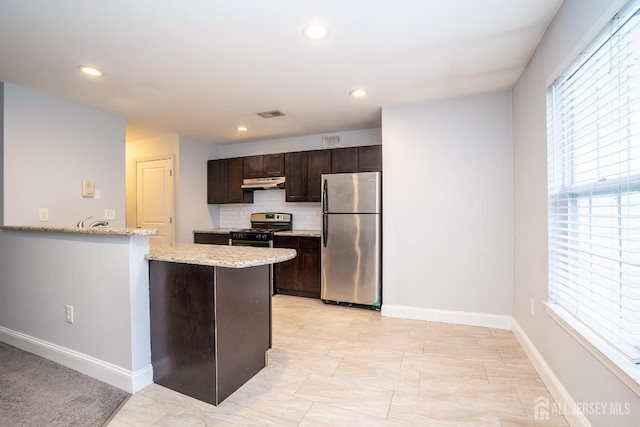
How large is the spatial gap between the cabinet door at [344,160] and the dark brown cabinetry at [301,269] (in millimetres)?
1001

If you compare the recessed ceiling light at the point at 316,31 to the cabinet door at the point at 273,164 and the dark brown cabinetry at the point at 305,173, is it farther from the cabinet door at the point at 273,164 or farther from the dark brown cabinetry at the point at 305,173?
the cabinet door at the point at 273,164

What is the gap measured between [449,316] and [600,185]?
83.2 inches

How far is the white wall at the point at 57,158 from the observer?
2779mm

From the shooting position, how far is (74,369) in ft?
7.39

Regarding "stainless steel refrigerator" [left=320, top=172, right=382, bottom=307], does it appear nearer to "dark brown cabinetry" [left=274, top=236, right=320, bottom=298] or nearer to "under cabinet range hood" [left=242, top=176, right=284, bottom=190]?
"dark brown cabinetry" [left=274, top=236, right=320, bottom=298]

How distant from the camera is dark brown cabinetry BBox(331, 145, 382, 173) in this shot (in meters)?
3.91

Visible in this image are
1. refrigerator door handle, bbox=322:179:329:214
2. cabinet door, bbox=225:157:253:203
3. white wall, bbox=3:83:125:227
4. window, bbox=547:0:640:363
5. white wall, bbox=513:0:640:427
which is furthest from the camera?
cabinet door, bbox=225:157:253:203

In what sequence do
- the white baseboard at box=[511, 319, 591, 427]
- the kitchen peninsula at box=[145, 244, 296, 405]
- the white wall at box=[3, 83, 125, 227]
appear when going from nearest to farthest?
the white baseboard at box=[511, 319, 591, 427], the kitchen peninsula at box=[145, 244, 296, 405], the white wall at box=[3, 83, 125, 227]

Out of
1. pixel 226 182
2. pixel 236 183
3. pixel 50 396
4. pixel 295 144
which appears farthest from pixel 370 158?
pixel 50 396

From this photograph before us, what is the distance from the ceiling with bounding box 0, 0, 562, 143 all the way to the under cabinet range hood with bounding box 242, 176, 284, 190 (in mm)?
1319

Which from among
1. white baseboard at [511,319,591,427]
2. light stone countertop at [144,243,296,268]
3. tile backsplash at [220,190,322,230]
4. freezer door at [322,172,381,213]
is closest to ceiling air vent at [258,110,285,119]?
freezer door at [322,172,381,213]

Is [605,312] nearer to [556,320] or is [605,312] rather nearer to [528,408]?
[556,320]

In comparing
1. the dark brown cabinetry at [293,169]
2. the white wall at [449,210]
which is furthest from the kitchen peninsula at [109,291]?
the dark brown cabinetry at [293,169]

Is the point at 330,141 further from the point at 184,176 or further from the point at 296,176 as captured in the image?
the point at 184,176
